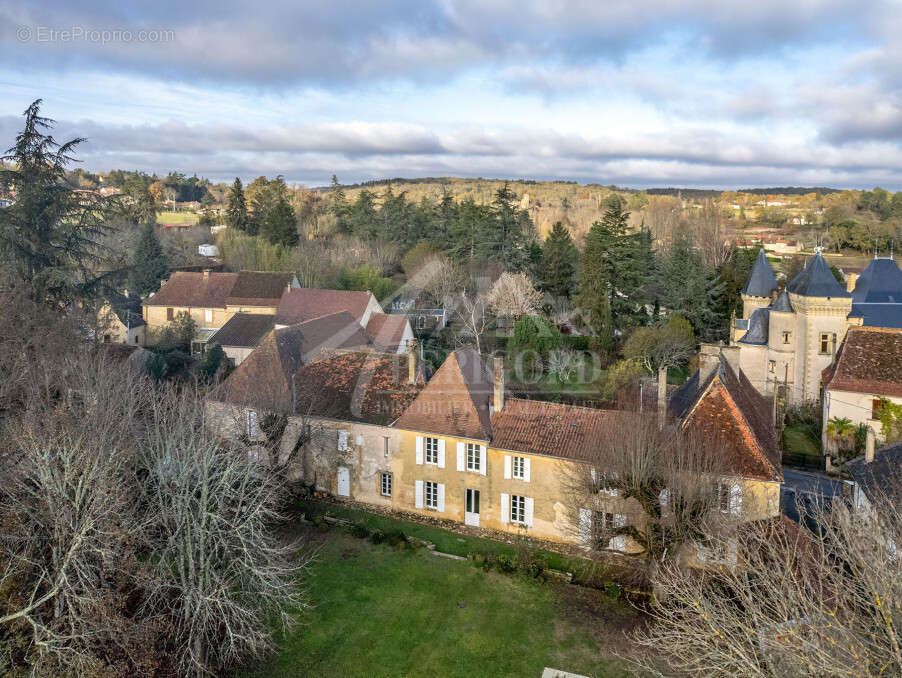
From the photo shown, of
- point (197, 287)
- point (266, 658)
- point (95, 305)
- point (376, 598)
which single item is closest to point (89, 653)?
point (266, 658)

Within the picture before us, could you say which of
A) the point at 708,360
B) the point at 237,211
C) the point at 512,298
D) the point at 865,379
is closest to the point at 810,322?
the point at 865,379

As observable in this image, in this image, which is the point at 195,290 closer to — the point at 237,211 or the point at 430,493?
the point at 237,211

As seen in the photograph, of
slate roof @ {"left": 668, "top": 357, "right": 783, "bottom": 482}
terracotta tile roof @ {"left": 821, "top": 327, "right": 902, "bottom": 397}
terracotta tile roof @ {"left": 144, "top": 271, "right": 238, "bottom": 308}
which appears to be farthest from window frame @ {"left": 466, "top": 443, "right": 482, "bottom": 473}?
terracotta tile roof @ {"left": 144, "top": 271, "right": 238, "bottom": 308}

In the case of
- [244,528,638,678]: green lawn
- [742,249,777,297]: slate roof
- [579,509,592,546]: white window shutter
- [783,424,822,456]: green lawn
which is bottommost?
[244,528,638,678]: green lawn

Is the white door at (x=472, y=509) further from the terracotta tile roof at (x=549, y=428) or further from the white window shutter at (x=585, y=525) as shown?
the white window shutter at (x=585, y=525)

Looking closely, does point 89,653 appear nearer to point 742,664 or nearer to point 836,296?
point 742,664

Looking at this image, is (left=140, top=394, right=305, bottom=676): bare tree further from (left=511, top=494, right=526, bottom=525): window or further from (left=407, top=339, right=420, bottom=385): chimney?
(left=407, top=339, right=420, bottom=385): chimney

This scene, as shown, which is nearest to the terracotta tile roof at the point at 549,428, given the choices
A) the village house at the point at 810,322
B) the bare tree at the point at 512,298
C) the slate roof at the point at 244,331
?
the village house at the point at 810,322
